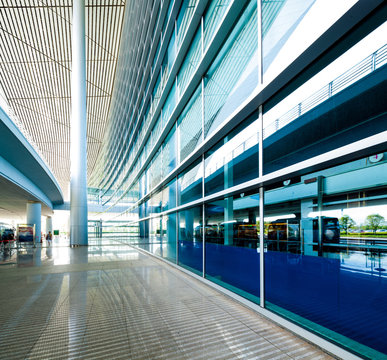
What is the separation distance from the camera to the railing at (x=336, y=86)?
3010mm

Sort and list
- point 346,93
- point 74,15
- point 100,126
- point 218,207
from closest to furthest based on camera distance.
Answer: point 346,93
point 218,207
point 74,15
point 100,126

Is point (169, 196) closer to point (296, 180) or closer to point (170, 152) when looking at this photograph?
point (170, 152)

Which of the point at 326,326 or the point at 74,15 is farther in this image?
the point at 74,15

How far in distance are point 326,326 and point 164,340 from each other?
231 centimetres

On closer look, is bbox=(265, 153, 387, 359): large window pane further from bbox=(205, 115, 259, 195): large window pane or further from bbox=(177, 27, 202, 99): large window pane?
bbox=(177, 27, 202, 99): large window pane

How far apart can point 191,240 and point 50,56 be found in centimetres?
2895

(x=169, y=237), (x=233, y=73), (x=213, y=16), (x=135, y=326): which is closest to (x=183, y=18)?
(x=213, y=16)

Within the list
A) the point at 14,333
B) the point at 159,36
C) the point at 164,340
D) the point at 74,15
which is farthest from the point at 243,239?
the point at 74,15

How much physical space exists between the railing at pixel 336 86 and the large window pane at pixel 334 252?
103cm

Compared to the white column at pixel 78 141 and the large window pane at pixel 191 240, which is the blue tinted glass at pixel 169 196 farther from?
the white column at pixel 78 141

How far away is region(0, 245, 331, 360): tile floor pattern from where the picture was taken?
320 cm

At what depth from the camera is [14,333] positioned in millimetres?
3801

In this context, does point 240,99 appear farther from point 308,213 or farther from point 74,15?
point 74,15

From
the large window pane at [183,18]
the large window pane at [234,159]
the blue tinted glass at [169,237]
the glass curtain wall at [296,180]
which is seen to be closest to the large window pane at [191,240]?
the glass curtain wall at [296,180]
